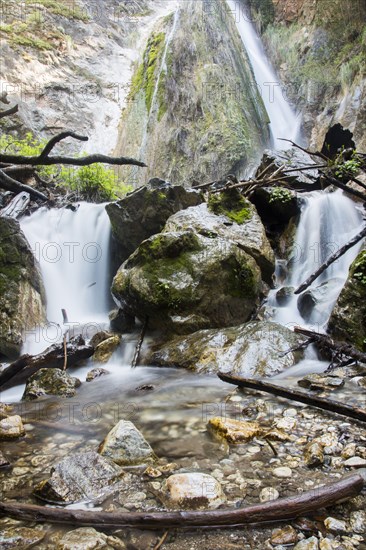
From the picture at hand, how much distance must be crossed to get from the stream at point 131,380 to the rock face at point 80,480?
13 centimetres

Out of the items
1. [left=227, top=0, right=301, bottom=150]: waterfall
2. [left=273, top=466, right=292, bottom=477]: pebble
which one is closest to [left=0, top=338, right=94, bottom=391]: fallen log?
[left=273, top=466, right=292, bottom=477]: pebble

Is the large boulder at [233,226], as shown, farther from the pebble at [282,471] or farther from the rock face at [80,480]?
the rock face at [80,480]

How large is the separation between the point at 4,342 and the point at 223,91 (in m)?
15.2

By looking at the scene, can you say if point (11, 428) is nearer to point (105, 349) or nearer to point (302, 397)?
point (302, 397)

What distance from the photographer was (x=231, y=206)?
7.74 meters

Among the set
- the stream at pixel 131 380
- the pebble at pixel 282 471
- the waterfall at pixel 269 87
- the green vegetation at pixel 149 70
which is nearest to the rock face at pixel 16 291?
the stream at pixel 131 380

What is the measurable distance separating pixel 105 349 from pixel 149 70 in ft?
66.7

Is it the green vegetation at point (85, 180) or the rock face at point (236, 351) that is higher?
the green vegetation at point (85, 180)

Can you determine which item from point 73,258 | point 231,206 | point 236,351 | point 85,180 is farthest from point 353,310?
point 85,180

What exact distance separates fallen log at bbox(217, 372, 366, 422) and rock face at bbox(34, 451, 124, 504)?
5.43 feet

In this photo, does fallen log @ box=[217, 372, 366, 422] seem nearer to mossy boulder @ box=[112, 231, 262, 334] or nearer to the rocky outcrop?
mossy boulder @ box=[112, 231, 262, 334]

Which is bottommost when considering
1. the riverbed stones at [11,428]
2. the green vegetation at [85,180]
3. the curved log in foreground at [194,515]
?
the riverbed stones at [11,428]

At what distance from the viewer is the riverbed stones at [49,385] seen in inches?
163

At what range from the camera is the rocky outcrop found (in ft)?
49.4
